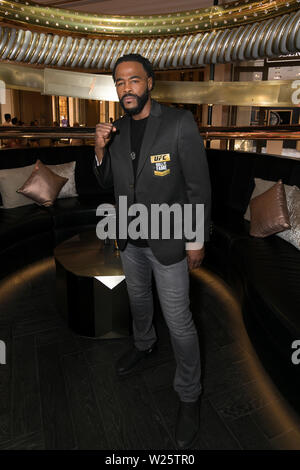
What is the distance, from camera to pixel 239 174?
3.61 m

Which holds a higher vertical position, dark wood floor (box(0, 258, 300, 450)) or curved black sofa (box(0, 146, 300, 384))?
curved black sofa (box(0, 146, 300, 384))

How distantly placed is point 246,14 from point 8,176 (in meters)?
2.57

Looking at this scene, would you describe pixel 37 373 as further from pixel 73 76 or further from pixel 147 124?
pixel 73 76

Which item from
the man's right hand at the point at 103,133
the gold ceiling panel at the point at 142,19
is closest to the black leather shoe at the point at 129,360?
the man's right hand at the point at 103,133

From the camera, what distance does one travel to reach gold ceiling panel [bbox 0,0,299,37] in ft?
6.07

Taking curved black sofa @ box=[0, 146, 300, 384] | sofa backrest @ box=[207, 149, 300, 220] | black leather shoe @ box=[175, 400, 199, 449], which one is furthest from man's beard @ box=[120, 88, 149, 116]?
sofa backrest @ box=[207, 149, 300, 220]

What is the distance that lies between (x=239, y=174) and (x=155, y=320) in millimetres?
1897

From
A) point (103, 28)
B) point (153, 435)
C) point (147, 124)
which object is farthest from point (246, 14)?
point (153, 435)

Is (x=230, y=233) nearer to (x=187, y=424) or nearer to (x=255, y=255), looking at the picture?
(x=255, y=255)

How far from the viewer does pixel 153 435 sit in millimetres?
1504

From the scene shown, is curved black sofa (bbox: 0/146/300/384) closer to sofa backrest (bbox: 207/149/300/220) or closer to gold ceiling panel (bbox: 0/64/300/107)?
sofa backrest (bbox: 207/149/300/220)

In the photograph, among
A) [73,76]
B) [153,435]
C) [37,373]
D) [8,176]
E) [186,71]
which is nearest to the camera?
[153,435]

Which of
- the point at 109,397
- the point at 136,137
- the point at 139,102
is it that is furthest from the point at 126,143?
the point at 109,397

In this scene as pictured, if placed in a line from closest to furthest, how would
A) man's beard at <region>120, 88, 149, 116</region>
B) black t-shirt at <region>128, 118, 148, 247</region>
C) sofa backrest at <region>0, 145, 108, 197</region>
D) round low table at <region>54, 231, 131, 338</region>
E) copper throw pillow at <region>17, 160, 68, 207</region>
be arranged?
man's beard at <region>120, 88, 149, 116</region> < black t-shirt at <region>128, 118, 148, 247</region> < round low table at <region>54, 231, 131, 338</region> < copper throw pillow at <region>17, 160, 68, 207</region> < sofa backrest at <region>0, 145, 108, 197</region>
